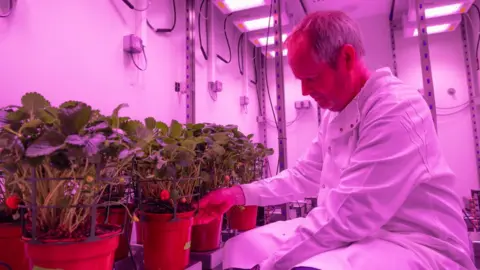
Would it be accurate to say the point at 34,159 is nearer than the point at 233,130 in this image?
Yes

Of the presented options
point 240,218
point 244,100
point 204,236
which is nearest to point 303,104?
point 244,100

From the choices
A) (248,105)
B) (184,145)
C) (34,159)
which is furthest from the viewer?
(248,105)

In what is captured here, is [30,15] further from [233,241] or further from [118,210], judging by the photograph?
[233,241]

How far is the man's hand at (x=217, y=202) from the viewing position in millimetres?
1212

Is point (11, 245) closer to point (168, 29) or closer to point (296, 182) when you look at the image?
point (296, 182)

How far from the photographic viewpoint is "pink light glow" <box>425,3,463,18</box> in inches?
114

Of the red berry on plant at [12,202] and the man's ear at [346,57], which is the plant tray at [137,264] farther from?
the man's ear at [346,57]

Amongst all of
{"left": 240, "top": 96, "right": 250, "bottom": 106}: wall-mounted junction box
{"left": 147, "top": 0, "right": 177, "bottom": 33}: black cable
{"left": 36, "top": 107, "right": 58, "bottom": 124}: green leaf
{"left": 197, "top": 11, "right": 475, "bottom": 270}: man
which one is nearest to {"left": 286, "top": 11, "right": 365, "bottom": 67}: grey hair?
{"left": 197, "top": 11, "right": 475, "bottom": 270}: man

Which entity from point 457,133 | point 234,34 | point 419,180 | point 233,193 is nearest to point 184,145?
point 233,193

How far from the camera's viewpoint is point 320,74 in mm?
981

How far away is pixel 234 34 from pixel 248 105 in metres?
0.85

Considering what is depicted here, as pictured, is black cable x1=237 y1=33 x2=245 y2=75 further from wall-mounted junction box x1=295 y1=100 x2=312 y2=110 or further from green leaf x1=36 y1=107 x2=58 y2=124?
green leaf x1=36 y1=107 x2=58 y2=124

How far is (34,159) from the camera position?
1.99ft

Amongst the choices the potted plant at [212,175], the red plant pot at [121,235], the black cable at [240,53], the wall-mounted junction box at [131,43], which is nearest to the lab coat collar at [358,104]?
the potted plant at [212,175]
